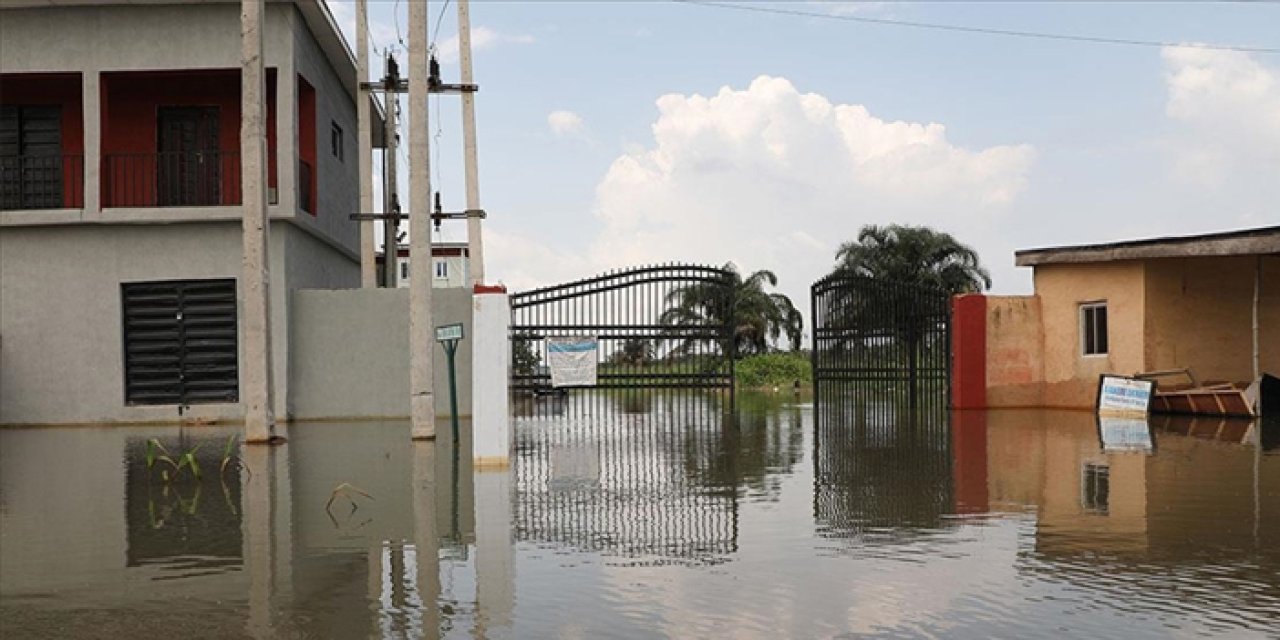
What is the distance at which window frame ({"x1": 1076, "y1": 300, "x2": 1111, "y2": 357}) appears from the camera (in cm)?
2162

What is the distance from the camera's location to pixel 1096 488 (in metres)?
10.6

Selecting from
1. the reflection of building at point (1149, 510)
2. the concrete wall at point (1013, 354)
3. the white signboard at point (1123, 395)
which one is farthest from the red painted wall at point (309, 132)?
the white signboard at point (1123, 395)

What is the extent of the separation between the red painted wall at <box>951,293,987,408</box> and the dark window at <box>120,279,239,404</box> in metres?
13.2

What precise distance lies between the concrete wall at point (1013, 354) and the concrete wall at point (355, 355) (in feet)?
32.7

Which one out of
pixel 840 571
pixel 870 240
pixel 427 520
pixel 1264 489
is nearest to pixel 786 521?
pixel 840 571

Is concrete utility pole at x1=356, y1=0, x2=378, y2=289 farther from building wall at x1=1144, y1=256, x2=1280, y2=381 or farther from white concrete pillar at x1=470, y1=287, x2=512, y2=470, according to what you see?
building wall at x1=1144, y1=256, x2=1280, y2=381

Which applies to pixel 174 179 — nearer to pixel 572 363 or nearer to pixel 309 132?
pixel 309 132

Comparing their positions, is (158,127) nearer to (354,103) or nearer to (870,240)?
(354,103)

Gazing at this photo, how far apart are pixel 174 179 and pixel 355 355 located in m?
5.68

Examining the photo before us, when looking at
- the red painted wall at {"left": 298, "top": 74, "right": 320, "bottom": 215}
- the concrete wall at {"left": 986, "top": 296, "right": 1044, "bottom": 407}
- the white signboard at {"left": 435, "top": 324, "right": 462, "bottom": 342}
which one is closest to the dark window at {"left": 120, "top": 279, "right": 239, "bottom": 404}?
the red painted wall at {"left": 298, "top": 74, "right": 320, "bottom": 215}

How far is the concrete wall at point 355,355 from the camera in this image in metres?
20.5

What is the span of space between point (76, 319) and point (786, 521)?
16.3 metres

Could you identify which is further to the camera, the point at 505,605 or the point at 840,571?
the point at 840,571

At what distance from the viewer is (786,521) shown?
8797mm
